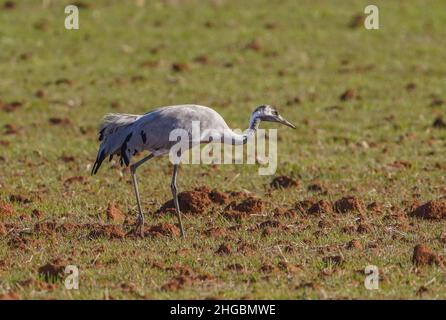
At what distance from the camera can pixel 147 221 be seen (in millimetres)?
9859

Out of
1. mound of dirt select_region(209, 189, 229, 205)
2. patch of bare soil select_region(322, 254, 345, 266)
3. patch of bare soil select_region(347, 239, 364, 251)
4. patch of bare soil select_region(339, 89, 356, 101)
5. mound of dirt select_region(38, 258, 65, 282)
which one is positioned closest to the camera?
mound of dirt select_region(38, 258, 65, 282)

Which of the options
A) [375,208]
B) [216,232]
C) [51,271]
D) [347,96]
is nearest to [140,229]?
[216,232]

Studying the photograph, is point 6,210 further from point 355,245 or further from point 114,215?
point 355,245

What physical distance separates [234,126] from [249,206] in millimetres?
4561

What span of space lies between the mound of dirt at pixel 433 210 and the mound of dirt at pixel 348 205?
559 mm

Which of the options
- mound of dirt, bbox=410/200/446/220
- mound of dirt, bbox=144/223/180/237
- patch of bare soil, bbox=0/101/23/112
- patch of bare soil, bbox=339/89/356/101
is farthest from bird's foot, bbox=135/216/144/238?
patch of bare soil, bbox=339/89/356/101

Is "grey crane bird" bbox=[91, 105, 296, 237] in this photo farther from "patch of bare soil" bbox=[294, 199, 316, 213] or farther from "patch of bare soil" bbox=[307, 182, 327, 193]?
"patch of bare soil" bbox=[307, 182, 327, 193]

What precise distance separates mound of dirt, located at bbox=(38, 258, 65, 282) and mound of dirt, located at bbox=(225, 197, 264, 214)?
8.13 ft

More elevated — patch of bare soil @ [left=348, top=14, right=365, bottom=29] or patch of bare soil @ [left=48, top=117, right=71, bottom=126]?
patch of bare soil @ [left=348, top=14, right=365, bottom=29]

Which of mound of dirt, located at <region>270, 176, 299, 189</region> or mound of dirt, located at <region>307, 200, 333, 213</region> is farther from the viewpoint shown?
mound of dirt, located at <region>270, 176, 299, 189</region>

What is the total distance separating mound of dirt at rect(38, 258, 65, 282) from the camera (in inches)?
308

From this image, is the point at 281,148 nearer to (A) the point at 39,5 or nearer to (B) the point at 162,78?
(B) the point at 162,78

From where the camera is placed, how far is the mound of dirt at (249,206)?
10000mm

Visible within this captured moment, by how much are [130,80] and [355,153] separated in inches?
217
